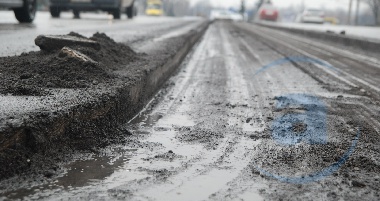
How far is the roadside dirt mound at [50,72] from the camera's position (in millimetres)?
3641

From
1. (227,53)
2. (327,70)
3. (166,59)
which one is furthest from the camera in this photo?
(227,53)

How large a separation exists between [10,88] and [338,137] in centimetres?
279

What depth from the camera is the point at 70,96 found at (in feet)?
11.3

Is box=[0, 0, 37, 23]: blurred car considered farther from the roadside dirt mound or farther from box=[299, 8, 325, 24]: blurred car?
box=[299, 8, 325, 24]: blurred car

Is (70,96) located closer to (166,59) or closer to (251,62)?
(166,59)

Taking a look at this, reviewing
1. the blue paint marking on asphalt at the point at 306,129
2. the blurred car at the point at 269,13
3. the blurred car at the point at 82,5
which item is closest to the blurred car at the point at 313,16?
the blurred car at the point at 269,13

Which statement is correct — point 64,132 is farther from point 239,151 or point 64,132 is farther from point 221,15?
point 221,15

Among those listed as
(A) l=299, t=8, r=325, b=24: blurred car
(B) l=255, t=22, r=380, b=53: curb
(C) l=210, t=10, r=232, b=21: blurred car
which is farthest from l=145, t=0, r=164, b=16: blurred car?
(B) l=255, t=22, r=380, b=53: curb

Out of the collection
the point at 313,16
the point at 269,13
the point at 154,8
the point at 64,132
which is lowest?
the point at 64,132

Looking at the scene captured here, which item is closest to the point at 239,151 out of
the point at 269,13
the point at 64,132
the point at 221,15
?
the point at 64,132

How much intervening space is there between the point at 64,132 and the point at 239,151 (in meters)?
1.31

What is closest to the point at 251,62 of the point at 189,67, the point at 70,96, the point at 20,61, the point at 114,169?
the point at 189,67

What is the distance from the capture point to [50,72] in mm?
4176

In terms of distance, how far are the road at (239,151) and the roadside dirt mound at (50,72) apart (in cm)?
70
